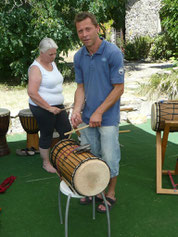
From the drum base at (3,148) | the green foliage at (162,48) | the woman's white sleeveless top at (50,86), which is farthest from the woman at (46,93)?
the green foliage at (162,48)

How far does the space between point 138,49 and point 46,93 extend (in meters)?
12.3

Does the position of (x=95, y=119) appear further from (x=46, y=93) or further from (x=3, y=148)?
(x=3, y=148)

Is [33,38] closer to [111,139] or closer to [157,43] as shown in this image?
[111,139]

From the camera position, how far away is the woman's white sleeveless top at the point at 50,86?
331 centimetres

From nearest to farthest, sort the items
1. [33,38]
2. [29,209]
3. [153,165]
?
[29,209] < [153,165] < [33,38]

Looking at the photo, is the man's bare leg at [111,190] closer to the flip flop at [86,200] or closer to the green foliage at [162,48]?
the flip flop at [86,200]

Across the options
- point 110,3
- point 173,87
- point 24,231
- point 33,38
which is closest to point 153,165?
point 24,231

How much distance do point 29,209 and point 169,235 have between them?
1.36 m

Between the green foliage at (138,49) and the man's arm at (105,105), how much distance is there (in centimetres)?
1295

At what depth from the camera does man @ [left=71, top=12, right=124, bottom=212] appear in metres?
2.34

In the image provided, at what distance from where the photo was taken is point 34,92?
3.24 meters

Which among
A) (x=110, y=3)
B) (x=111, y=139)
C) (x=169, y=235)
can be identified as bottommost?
(x=169, y=235)

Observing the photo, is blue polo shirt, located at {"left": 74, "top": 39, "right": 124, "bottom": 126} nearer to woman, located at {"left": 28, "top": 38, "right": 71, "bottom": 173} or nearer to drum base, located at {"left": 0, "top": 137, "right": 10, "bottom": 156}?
woman, located at {"left": 28, "top": 38, "right": 71, "bottom": 173}

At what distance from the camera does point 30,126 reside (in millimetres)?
4297
